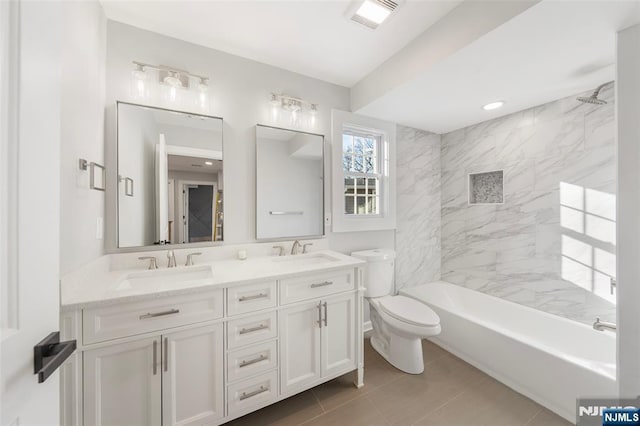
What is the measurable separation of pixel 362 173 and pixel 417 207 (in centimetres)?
89

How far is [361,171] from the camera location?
251 centimetres

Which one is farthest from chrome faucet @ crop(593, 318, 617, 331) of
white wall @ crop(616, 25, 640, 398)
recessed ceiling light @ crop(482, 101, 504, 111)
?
recessed ceiling light @ crop(482, 101, 504, 111)

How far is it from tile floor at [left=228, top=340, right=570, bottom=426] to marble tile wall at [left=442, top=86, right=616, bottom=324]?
98cm

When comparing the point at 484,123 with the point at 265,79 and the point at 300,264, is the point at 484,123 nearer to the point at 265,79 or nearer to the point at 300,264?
the point at 265,79

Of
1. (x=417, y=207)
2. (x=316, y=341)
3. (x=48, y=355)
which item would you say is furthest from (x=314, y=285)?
(x=417, y=207)

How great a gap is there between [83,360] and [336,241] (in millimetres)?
1810

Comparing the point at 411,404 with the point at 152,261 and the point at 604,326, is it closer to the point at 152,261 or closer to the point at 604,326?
the point at 604,326

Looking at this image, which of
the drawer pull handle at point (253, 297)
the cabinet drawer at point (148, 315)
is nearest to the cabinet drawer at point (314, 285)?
the drawer pull handle at point (253, 297)

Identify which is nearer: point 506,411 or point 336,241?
point 506,411

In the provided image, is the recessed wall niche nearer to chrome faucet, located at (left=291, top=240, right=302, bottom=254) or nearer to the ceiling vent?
the ceiling vent

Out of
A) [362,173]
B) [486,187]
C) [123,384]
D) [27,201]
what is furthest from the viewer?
[486,187]

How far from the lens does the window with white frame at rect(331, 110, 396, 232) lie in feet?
7.59

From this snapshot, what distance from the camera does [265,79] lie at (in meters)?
2.00

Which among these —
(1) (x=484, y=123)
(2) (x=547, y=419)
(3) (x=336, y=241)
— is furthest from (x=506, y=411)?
(1) (x=484, y=123)
